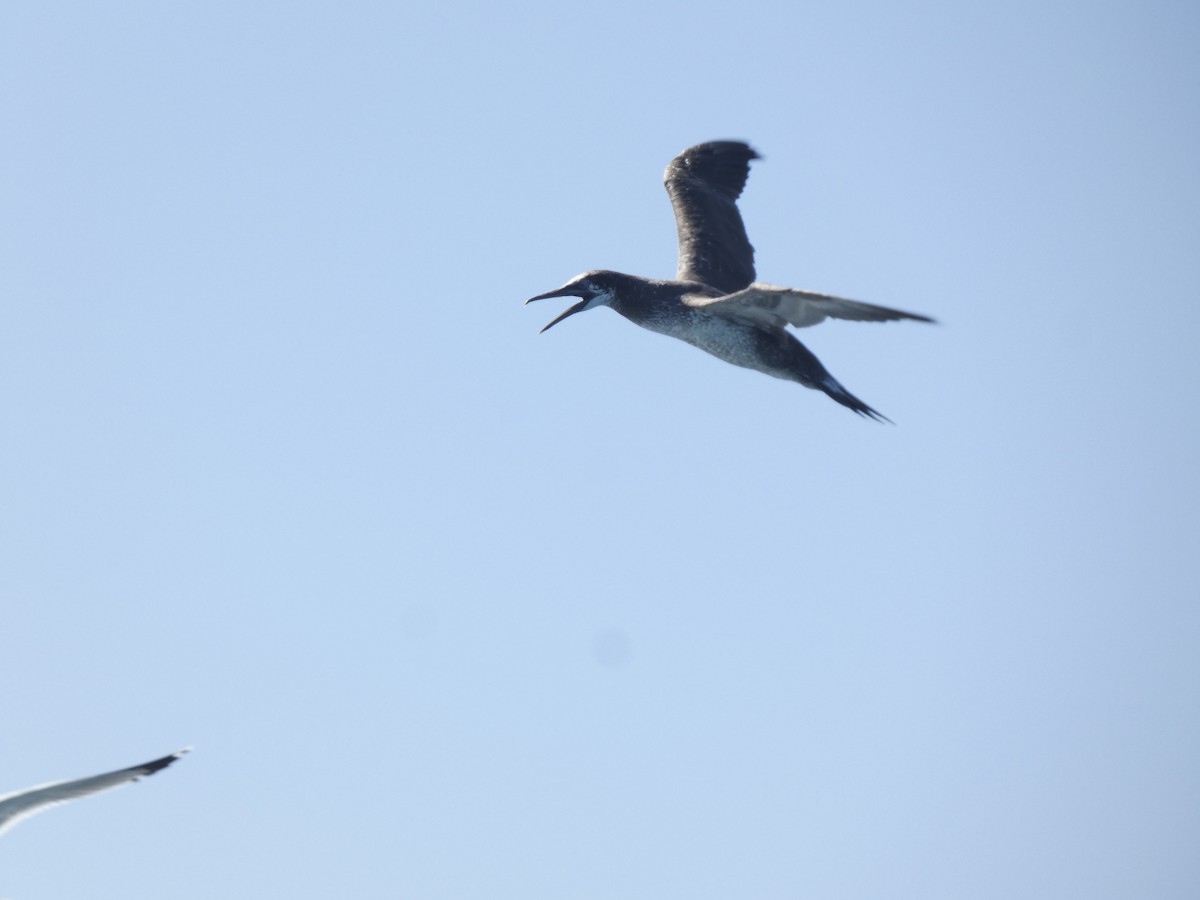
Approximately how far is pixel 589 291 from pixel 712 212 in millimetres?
2842

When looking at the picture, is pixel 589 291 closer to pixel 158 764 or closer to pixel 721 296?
→ pixel 721 296

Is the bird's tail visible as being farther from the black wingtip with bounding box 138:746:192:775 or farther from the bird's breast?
the black wingtip with bounding box 138:746:192:775

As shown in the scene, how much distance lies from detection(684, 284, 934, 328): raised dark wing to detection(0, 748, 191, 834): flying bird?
6202mm

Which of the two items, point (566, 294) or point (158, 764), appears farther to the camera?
point (566, 294)

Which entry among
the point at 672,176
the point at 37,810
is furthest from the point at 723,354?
the point at 37,810

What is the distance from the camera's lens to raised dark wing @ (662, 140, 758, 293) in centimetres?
1864

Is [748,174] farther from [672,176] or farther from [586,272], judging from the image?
[586,272]

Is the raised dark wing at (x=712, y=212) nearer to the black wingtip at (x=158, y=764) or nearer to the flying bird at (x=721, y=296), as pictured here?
the flying bird at (x=721, y=296)

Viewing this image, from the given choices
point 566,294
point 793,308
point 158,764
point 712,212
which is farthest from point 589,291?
point 158,764

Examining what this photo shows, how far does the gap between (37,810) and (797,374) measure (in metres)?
8.04

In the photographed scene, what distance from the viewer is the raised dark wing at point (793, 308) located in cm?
1308

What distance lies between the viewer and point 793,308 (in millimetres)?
14023

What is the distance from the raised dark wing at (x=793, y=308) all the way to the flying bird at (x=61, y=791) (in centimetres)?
620

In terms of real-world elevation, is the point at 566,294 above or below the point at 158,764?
above
